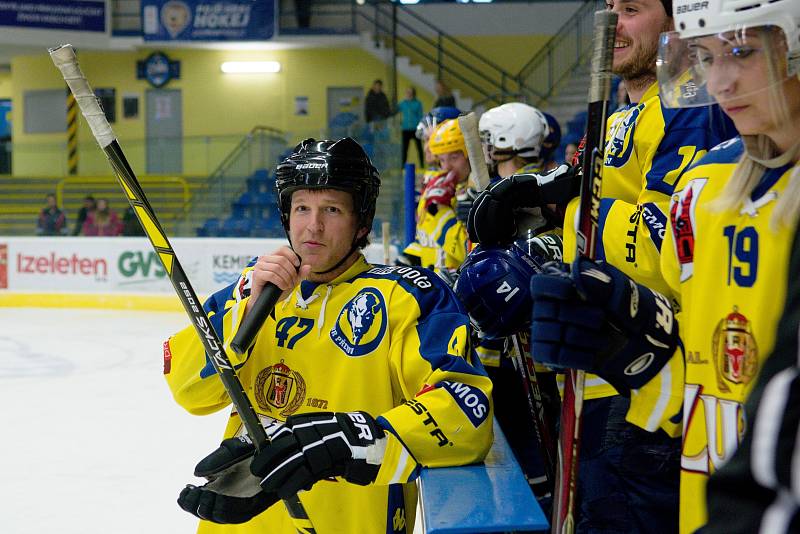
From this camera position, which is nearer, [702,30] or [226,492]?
[702,30]

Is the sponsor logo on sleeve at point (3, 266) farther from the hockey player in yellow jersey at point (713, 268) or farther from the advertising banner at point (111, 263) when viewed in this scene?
the hockey player in yellow jersey at point (713, 268)

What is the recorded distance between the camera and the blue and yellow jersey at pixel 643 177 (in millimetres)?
1460

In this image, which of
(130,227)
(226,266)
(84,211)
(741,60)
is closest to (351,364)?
(741,60)

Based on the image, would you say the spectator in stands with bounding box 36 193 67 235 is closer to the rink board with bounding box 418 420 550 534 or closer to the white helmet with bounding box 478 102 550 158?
the white helmet with bounding box 478 102 550 158

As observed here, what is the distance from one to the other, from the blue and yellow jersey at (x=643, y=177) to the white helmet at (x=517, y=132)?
1.36 meters

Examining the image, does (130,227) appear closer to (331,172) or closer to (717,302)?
(331,172)

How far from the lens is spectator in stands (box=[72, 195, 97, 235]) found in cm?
955

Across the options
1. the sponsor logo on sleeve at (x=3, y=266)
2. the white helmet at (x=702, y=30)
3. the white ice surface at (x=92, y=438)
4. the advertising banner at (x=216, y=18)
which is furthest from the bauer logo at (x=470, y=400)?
the advertising banner at (x=216, y=18)

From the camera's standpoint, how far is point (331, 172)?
1757 millimetres

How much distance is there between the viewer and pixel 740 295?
3.47ft

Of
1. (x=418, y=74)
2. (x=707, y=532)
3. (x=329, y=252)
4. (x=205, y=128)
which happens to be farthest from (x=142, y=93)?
(x=707, y=532)

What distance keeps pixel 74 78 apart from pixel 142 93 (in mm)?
14833

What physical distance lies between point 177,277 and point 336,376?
0.34 meters

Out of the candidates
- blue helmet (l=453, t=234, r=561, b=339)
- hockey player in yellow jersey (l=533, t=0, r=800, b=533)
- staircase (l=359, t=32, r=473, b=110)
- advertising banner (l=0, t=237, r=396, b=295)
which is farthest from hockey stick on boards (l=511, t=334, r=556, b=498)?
staircase (l=359, t=32, r=473, b=110)
